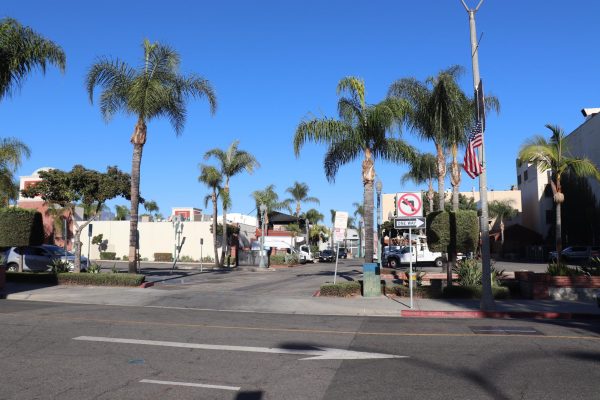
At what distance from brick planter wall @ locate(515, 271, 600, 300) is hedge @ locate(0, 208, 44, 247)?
19777mm

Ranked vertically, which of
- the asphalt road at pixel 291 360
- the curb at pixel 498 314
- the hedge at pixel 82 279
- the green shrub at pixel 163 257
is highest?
the green shrub at pixel 163 257

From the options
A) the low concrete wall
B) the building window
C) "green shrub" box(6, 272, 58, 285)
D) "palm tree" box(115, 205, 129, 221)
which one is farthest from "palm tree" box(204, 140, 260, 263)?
"palm tree" box(115, 205, 129, 221)

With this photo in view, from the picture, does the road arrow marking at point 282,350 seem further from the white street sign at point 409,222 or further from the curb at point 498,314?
the white street sign at point 409,222

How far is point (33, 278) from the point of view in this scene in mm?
22656

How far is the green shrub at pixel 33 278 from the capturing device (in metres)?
22.4

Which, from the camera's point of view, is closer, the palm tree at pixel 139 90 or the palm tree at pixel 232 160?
the palm tree at pixel 139 90

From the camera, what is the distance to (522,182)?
3049 inches

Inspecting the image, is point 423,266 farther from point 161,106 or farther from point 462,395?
point 462,395

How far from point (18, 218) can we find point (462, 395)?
21327 mm

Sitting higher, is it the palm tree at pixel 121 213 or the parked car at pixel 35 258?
the palm tree at pixel 121 213

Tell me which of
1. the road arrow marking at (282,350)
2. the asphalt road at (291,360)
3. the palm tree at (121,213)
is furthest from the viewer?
the palm tree at (121,213)

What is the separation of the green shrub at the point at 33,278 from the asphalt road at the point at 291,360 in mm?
9831

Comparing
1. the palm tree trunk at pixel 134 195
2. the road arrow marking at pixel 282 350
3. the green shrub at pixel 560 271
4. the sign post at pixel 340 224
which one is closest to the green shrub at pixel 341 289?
the sign post at pixel 340 224

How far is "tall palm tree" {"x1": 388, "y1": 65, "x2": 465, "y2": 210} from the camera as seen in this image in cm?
2341
